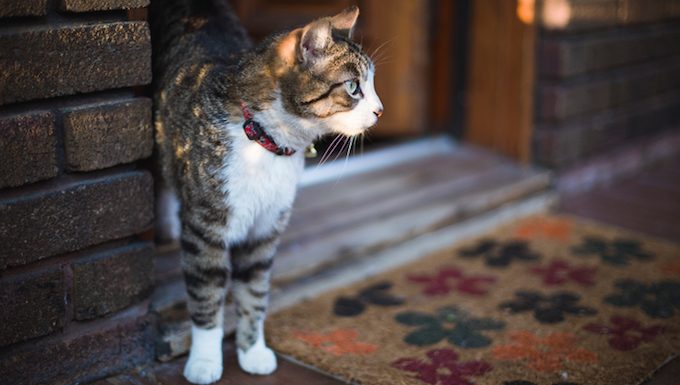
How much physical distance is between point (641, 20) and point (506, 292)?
7.01 ft

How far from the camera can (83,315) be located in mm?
2125

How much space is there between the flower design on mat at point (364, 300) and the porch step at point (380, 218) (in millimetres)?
109

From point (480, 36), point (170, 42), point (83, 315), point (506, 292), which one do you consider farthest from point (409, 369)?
point (480, 36)

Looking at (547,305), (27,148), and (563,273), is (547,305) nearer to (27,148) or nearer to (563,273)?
(563,273)

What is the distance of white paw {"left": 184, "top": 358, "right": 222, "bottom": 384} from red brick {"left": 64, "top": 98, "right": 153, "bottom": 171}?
0.61 m

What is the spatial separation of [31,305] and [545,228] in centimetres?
233

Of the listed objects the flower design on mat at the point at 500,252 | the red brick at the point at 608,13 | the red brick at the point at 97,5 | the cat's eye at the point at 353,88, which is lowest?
the flower design on mat at the point at 500,252

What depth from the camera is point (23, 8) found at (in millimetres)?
1836

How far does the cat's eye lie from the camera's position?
2.02 meters

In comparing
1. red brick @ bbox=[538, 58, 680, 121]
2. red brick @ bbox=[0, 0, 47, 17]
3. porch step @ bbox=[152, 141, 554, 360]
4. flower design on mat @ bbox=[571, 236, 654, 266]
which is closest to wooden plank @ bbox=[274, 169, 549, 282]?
porch step @ bbox=[152, 141, 554, 360]

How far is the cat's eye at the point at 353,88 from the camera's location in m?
2.02

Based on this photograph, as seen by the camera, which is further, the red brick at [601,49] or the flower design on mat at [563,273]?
the red brick at [601,49]

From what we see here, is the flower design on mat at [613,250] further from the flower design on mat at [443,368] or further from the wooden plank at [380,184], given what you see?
the flower design on mat at [443,368]

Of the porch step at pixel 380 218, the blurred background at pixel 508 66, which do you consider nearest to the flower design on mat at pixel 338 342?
the porch step at pixel 380 218
